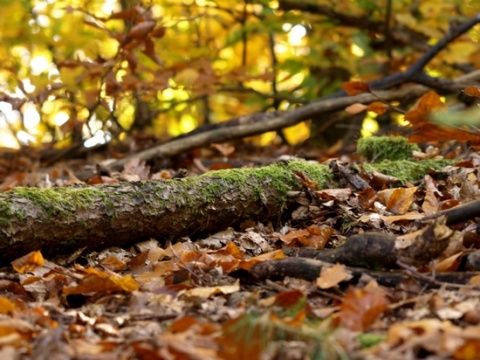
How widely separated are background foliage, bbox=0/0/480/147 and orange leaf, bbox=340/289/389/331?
3278mm

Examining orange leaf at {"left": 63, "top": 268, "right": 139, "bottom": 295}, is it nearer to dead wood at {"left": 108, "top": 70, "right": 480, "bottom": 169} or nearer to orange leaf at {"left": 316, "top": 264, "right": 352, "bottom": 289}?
orange leaf at {"left": 316, "top": 264, "right": 352, "bottom": 289}

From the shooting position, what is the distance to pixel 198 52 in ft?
21.6

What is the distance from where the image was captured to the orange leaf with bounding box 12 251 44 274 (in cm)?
260

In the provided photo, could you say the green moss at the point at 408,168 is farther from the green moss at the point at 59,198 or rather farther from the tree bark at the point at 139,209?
the green moss at the point at 59,198

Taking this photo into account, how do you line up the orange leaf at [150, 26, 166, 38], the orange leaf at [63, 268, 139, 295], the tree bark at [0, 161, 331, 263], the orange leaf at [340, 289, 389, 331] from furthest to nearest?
the orange leaf at [150, 26, 166, 38], the tree bark at [0, 161, 331, 263], the orange leaf at [63, 268, 139, 295], the orange leaf at [340, 289, 389, 331]

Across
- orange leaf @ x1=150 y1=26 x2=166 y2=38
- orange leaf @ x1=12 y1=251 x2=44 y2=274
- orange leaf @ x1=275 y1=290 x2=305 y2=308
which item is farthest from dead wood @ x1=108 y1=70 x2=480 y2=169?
orange leaf @ x1=275 y1=290 x2=305 y2=308

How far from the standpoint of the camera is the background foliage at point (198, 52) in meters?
5.20

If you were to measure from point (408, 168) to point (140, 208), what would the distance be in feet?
5.85

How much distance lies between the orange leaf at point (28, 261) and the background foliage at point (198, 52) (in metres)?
2.41

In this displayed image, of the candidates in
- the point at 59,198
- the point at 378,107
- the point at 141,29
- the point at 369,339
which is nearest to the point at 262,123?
the point at 141,29

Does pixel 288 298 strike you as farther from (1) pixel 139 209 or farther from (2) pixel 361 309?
(1) pixel 139 209

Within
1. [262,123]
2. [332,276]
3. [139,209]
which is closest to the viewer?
[332,276]

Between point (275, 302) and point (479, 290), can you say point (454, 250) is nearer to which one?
point (479, 290)

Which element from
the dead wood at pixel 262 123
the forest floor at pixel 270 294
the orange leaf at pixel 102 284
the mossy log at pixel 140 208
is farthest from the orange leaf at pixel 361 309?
the dead wood at pixel 262 123
